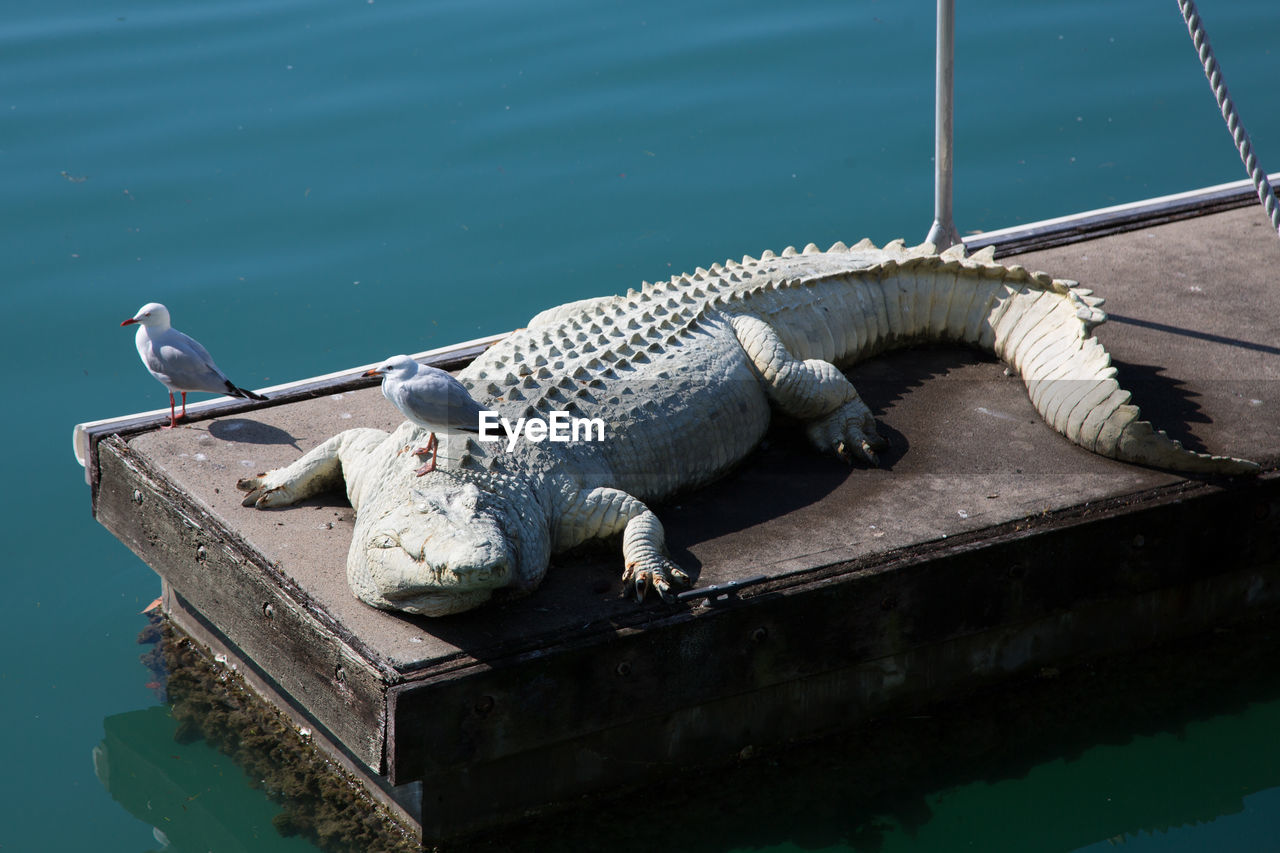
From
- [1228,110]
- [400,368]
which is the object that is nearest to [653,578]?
[400,368]

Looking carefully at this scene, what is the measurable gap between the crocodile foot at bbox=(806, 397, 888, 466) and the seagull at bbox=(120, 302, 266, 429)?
235 cm

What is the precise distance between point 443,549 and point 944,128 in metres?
3.88

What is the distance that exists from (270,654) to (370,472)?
2.33 ft

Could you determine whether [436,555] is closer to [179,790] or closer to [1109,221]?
[179,790]

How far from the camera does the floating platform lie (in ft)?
14.2

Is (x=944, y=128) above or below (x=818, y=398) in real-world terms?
above

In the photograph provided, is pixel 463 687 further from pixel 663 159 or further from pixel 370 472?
pixel 663 159

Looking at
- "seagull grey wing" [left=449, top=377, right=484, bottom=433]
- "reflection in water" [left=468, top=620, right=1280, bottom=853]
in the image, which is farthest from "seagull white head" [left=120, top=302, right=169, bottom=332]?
"reflection in water" [left=468, top=620, right=1280, bottom=853]

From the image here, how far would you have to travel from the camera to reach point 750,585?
4.57 metres

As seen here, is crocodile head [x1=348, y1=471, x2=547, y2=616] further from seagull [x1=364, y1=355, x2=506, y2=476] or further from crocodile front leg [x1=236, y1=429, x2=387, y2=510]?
crocodile front leg [x1=236, y1=429, x2=387, y2=510]

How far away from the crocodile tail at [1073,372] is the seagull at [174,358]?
130 inches

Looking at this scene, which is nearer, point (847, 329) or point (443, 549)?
point (443, 549)

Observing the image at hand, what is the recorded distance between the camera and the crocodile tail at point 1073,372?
→ 5168mm

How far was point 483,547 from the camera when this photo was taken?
4.11 meters
